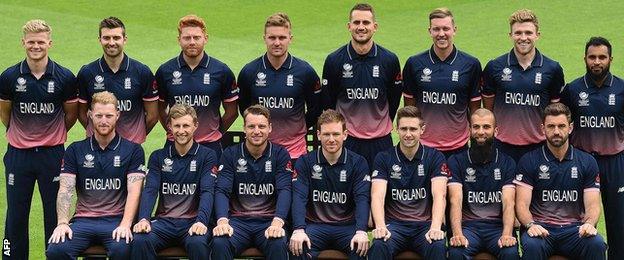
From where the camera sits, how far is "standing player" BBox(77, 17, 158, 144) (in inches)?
459

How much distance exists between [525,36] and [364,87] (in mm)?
1599

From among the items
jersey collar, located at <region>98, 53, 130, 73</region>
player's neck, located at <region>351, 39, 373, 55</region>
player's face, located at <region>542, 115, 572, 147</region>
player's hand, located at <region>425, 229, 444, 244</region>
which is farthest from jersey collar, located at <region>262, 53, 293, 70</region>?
player's face, located at <region>542, 115, 572, 147</region>

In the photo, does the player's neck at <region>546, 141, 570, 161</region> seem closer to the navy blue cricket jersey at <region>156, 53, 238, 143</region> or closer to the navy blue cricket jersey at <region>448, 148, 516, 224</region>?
the navy blue cricket jersey at <region>448, 148, 516, 224</region>

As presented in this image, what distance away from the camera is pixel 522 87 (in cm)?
1148

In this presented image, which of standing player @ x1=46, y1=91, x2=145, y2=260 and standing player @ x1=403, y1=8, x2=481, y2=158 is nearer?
standing player @ x1=46, y1=91, x2=145, y2=260

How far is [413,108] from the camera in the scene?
1098 centimetres

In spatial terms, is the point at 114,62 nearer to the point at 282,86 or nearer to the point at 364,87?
the point at 282,86

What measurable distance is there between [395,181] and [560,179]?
1463 mm

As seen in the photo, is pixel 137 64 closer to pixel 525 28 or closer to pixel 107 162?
pixel 107 162

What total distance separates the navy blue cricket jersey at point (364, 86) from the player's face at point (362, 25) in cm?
19

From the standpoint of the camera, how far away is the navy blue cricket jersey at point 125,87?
1169cm

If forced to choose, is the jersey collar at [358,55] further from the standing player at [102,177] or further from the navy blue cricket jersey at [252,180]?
the standing player at [102,177]

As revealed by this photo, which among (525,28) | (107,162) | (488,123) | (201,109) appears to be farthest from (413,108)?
(107,162)

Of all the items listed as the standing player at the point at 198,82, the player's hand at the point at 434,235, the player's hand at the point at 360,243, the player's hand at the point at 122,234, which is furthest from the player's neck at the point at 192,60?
the player's hand at the point at 434,235
